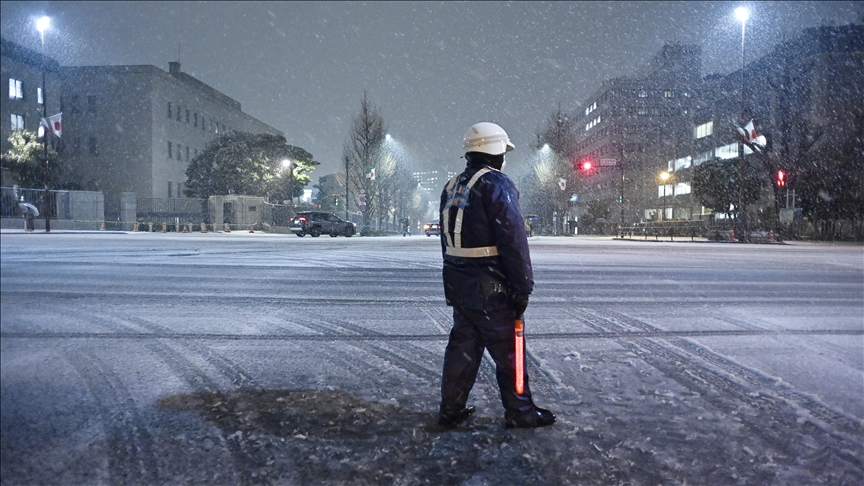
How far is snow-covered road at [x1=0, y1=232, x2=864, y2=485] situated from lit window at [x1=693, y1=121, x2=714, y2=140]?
2368 inches

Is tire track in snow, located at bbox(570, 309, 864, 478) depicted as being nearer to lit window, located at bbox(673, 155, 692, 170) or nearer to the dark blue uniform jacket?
the dark blue uniform jacket

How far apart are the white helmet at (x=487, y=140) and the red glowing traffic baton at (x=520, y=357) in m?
0.94

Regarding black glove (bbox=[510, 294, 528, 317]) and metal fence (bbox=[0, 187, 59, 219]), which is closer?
metal fence (bbox=[0, 187, 59, 219])

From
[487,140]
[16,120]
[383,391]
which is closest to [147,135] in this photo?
[383,391]

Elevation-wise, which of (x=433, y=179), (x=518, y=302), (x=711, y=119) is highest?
(x=433, y=179)

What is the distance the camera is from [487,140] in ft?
10.3

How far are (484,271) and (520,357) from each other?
541 millimetres

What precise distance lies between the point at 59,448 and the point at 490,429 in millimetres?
2176

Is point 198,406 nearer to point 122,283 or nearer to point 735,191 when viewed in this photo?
point 122,283

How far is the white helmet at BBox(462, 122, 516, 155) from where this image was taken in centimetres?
→ 313

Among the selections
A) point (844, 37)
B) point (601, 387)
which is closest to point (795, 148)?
point (844, 37)

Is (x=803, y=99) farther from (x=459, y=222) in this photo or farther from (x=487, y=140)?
(x=459, y=222)

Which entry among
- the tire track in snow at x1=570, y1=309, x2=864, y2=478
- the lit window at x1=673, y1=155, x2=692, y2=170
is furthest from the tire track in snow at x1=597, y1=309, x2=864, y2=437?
the lit window at x1=673, y1=155, x2=692, y2=170

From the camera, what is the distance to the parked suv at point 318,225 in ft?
117
